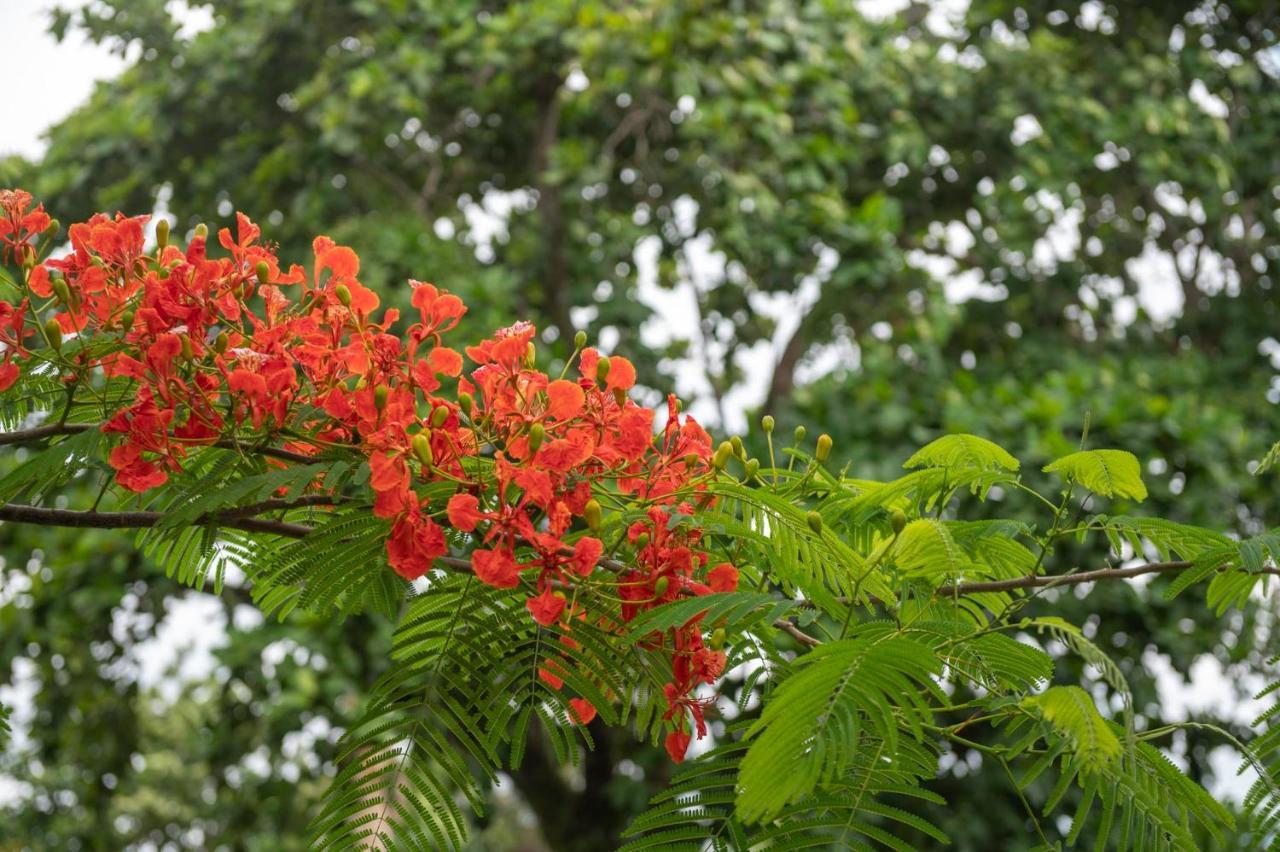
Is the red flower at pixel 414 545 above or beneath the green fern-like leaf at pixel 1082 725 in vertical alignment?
above

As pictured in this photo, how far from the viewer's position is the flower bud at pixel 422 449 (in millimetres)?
1105

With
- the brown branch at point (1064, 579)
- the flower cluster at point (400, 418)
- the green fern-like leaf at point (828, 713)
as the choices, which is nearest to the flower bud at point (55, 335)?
the flower cluster at point (400, 418)

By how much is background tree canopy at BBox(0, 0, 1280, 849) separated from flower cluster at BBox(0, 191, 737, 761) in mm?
3150

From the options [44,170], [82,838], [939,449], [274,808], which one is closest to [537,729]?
[274,808]

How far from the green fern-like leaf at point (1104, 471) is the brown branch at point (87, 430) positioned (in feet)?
2.45

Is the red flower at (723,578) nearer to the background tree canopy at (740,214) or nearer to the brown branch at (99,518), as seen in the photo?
the brown branch at (99,518)

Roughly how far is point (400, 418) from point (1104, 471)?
713mm

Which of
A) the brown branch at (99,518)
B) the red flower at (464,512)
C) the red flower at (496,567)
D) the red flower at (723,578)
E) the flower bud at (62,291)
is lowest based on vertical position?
the red flower at (723,578)

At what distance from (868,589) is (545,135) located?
485 centimetres

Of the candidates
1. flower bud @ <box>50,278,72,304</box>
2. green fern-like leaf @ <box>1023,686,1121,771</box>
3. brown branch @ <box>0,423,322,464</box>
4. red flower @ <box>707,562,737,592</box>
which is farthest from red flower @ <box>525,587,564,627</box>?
flower bud @ <box>50,278,72,304</box>

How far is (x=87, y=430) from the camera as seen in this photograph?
47.7 inches

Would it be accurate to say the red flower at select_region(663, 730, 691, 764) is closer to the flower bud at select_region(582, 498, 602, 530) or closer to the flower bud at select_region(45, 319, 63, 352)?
the flower bud at select_region(582, 498, 602, 530)

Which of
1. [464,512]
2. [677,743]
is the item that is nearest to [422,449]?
[464,512]

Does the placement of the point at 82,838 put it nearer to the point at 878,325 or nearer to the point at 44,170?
the point at 44,170
